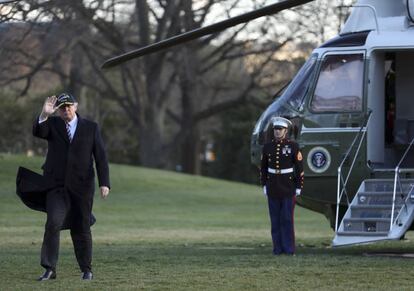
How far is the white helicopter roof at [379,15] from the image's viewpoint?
14031 millimetres

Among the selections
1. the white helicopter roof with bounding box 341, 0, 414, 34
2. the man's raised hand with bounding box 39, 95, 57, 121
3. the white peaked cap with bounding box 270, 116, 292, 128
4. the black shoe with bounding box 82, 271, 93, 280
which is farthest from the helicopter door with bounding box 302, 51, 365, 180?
the man's raised hand with bounding box 39, 95, 57, 121

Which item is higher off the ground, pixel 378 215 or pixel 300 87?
pixel 300 87

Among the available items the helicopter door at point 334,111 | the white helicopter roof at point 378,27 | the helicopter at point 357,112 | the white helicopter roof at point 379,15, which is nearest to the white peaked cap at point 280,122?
the helicopter door at point 334,111

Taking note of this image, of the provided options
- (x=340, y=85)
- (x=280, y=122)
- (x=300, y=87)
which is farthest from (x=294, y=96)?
(x=280, y=122)

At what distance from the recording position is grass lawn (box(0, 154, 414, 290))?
9.89 metres

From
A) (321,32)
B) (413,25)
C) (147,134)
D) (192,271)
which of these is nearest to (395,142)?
(413,25)

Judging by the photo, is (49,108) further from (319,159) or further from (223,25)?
(319,159)

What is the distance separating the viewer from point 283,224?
1321cm

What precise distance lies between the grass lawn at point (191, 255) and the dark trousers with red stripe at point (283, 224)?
22 centimetres

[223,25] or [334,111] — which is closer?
[223,25]

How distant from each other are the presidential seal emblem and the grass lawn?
1.15 m

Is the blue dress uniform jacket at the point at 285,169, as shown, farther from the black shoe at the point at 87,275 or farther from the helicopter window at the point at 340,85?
the black shoe at the point at 87,275

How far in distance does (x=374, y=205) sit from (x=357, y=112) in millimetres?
1522

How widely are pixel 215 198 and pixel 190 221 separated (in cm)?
957
